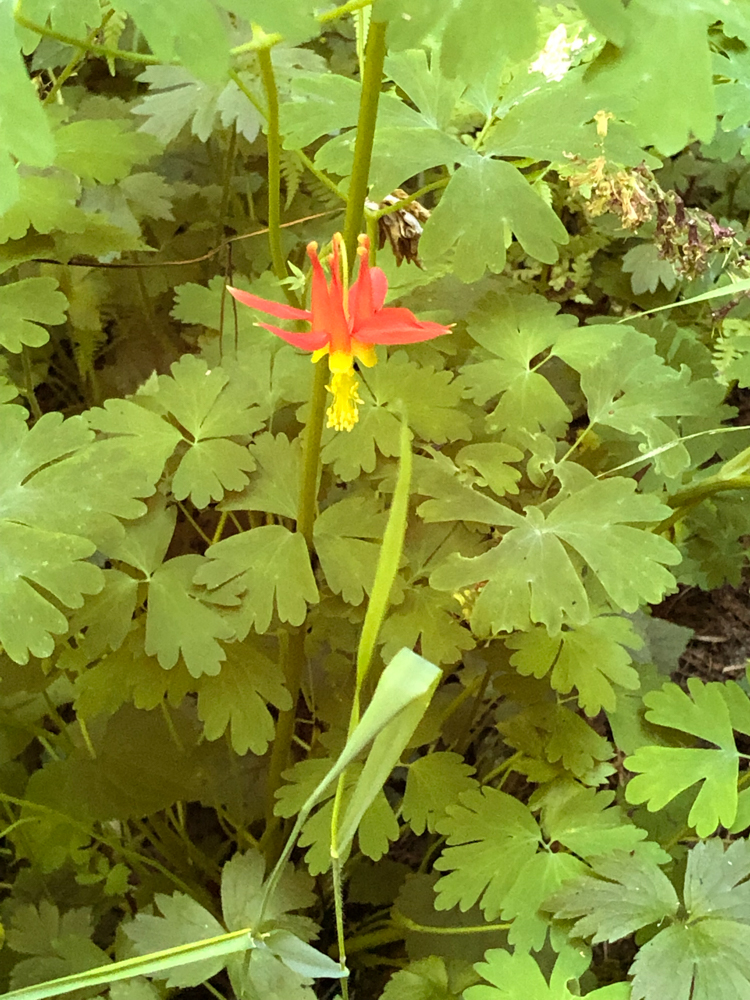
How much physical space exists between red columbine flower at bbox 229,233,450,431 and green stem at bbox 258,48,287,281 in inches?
2.4

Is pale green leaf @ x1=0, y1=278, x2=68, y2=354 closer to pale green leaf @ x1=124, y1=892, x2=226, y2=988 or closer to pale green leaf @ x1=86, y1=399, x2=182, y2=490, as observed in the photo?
pale green leaf @ x1=86, y1=399, x2=182, y2=490

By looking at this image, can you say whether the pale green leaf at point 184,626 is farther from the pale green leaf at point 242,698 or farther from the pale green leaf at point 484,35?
the pale green leaf at point 484,35

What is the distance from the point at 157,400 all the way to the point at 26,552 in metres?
0.21

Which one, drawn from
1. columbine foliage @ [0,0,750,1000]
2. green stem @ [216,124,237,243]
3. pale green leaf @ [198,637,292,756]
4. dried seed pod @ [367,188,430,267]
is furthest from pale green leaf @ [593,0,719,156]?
green stem @ [216,124,237,243]

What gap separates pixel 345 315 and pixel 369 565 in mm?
238

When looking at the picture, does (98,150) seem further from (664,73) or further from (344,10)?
(664,73)

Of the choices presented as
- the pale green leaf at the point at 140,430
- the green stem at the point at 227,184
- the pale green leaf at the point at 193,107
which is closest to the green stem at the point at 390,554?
the pale green leaf at the point at 140,430

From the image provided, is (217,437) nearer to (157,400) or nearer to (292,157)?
(157,400)

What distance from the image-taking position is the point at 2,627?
1.80 feet

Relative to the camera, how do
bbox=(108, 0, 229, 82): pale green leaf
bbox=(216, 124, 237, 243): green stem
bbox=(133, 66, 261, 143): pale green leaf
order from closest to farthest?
bbox=(108, 0, 229, 82): pale green leaf < bbox=(133, 66, 261, 143): pale green leaf < bbox=(216, 124, 237, 243): green stem

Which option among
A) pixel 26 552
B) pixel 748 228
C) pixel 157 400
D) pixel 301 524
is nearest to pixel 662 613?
pixel 748 228

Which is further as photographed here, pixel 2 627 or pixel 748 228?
pixel 748 228

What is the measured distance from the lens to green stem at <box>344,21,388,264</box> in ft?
1.42

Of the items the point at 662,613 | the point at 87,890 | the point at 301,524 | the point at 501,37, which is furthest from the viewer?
the point at 662,613
